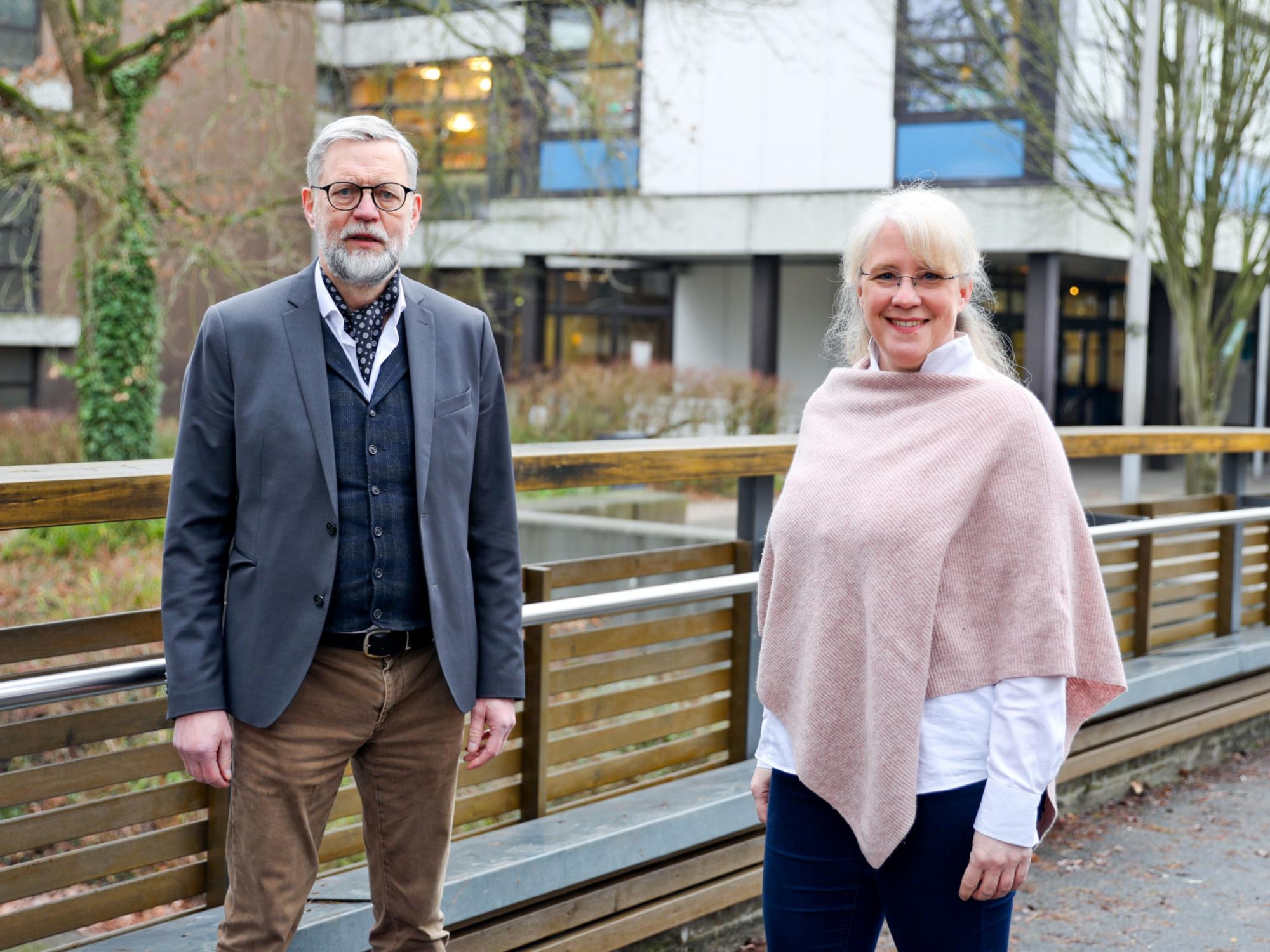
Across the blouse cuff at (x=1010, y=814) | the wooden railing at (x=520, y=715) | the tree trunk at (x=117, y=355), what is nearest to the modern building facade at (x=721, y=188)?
the tree trunk at (x=117, y=355)

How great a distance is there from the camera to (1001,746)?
7.70 ft

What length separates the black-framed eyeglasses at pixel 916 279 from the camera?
2.49 m

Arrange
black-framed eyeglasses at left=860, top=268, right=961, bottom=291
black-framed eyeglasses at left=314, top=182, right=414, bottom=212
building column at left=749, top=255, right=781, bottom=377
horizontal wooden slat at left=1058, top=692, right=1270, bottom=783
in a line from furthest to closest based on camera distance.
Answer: building column at left=749, top=255, right=781, bottom=377
horizontal wooden slat at left=1058, top=692, right=1270, bottom=783
black-framed eyeglasses at left=314, top=182, right=414, bottom=212
black-framed eyeglasses at left=860, top=268, right=961, bottom=291

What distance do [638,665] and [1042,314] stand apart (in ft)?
66.2

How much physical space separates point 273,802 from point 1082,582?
1.48 m

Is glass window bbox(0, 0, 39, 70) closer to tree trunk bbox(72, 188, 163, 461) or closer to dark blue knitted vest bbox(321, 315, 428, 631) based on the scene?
tree trunk bbox(72, 188, 163, 461)

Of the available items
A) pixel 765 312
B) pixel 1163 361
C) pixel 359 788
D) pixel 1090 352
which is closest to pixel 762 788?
pixel 359 788

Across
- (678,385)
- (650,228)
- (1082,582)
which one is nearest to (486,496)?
A: (1082,582)

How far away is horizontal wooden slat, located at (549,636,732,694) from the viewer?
408cm

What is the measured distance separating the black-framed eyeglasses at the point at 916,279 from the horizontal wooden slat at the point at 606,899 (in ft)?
6.16

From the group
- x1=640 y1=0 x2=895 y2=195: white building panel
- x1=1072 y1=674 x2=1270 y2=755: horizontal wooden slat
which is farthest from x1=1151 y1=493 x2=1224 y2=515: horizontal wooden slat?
x1=640 y1=0 x2=895 y2=195: white building panel

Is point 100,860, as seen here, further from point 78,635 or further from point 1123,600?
point 1123,600

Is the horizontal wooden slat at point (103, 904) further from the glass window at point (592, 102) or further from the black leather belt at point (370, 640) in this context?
the glass window at point (592, 102)

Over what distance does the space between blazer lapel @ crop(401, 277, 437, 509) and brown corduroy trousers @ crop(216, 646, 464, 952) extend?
0.36 m
